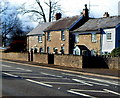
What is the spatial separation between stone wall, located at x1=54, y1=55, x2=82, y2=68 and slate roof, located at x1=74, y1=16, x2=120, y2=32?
9.04m

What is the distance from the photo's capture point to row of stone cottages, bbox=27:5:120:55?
107ft

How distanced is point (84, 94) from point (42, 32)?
36.1 meters

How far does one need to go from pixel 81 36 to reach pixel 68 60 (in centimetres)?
1105

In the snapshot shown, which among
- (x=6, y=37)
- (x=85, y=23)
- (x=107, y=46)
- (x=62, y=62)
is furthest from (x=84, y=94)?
(x=6, y=37)

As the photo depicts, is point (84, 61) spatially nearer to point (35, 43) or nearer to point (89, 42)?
point (89, 42)

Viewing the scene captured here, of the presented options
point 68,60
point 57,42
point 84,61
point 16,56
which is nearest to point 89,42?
point 57,42

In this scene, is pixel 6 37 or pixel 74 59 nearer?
pixel 74 59

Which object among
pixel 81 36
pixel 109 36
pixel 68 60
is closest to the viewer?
pixel 68 60

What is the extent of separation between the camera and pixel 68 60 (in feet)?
86.9

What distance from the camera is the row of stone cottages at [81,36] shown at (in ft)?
107

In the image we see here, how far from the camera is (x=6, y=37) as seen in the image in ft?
260

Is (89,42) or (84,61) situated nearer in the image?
(84,61)

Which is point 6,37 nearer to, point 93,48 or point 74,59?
point 93,48

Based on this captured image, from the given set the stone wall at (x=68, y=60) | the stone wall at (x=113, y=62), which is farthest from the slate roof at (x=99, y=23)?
the stone wall at (x=113, y=62)
